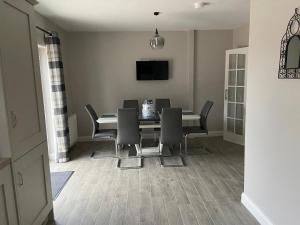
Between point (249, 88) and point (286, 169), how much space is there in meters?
0.93

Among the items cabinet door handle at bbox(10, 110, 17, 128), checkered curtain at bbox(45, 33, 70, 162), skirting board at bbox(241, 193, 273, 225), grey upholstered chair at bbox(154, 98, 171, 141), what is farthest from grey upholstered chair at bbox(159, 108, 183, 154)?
cabinet door handle at bbox(10, 110, 17, 128)

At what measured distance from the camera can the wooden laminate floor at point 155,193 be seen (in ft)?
8.14

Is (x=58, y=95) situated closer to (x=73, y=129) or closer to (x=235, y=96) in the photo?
(x=73, y=129)

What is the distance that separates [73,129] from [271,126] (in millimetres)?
4041

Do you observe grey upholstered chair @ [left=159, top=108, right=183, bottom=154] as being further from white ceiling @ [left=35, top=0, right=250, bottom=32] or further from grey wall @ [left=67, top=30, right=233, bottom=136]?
grey wall @ [left=67, top=30, right=233, bottom=136]

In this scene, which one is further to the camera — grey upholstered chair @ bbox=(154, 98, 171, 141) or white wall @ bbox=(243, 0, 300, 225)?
grey upholstered chair @ bbox=(154, 98, 171, 141)

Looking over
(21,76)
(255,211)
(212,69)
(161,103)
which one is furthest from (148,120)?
(21,76)

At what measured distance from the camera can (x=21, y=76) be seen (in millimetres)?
1952

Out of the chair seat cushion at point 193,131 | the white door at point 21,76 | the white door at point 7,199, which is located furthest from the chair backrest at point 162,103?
the white door at point 7,199

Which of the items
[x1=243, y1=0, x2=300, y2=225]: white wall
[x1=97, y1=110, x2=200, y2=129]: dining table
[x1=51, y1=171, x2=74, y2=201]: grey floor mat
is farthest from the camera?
[x1=97, y1=110, x2=200, y2=129]: dining table

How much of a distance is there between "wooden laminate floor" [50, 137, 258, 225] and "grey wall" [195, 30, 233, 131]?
156cm

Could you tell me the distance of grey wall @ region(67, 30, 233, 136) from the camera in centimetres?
534

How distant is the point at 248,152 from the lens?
259cm

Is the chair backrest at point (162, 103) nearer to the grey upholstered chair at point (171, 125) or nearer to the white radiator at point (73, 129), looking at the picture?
the grey upholstered chair at point (171, 125)
